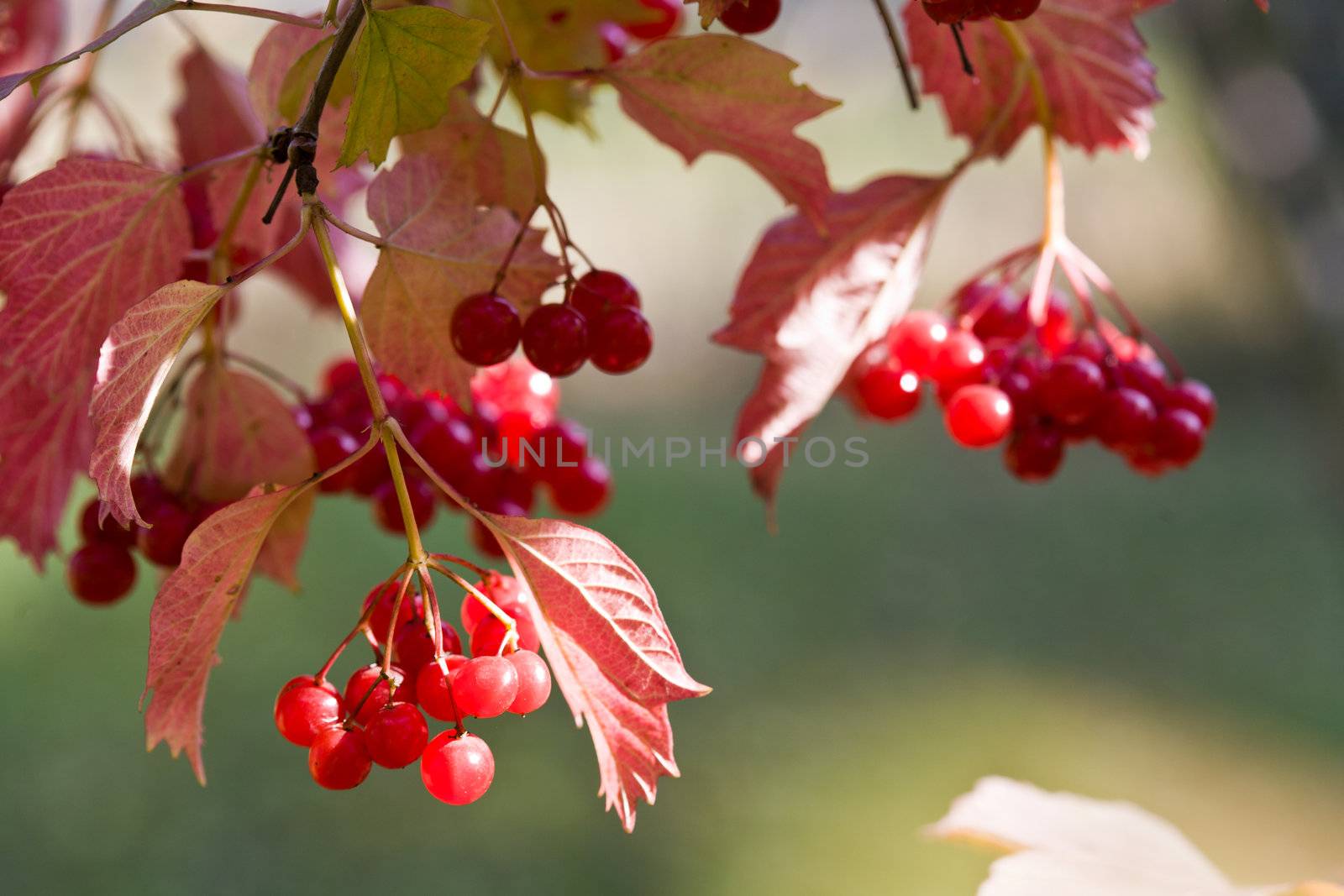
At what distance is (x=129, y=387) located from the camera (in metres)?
0.33

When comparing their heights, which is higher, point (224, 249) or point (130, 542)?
point (224, 249)

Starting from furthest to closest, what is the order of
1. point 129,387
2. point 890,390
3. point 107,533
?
1. point 890,390
2. point 107,533
3. point 129,387

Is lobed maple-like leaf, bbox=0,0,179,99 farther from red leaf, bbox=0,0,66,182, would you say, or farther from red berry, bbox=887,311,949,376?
red berry, bbox=887,311,949,376

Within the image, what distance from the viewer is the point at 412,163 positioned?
1.42 feet

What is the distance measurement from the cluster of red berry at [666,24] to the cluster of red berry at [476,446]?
18 cm

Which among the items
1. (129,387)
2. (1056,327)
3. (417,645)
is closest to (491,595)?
(417,645)

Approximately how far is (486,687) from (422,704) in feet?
0.12

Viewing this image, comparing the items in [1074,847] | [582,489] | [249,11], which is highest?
[249,11]

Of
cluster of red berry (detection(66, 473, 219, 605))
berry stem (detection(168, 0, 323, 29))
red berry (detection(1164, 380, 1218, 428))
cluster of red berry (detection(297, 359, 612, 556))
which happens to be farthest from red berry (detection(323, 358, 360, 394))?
red berry (detection(1164, 380, 1218, 428))

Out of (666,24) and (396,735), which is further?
(666,24)

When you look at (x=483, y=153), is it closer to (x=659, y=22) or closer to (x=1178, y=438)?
(x=659, y=22)

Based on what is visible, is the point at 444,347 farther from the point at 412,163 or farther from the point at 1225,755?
the point at 1225,755

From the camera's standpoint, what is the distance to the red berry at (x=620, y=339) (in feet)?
1.53

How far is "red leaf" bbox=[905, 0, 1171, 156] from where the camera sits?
1.81 ft
